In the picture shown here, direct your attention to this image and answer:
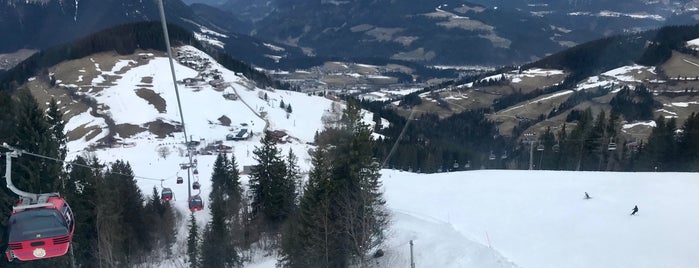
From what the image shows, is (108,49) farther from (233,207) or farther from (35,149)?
(35,149)

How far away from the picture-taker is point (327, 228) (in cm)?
2441

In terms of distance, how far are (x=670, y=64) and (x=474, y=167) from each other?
111013mm

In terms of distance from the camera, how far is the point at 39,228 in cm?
1516

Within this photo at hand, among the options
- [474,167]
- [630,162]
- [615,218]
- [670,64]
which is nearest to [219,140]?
[474,167]

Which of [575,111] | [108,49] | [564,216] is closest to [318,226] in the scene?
[564,216]

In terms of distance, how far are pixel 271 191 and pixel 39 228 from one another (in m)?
22.2

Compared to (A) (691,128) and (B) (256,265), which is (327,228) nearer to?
(B) (256,265)

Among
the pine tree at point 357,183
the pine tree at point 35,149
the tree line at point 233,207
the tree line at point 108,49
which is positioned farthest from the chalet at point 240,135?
the pine tree at point 357,183

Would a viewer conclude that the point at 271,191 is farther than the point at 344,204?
Yes

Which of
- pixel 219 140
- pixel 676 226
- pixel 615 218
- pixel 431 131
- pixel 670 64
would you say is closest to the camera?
A: pixel 676 226

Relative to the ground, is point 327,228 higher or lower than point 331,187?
lower

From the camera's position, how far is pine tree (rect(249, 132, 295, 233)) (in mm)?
36812

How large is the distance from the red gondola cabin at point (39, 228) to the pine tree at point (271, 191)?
21185mm

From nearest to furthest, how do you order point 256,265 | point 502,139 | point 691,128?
1. point 256,265
2. point 691,128
3. point 502,139
